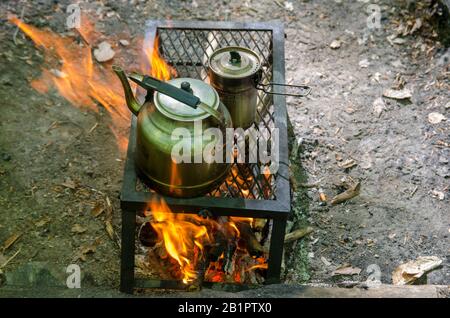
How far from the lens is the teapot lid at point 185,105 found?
10.6 feet

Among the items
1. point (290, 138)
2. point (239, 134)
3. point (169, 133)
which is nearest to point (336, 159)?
point (290, 138)

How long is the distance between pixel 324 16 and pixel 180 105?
146 inches

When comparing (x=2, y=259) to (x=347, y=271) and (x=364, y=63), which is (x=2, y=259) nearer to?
(x=347, y=271)

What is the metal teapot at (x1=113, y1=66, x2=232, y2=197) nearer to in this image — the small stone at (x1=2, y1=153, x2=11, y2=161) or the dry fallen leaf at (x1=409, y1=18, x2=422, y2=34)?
the small stone at (x1=2, y1=153, x2=11, y2=161)

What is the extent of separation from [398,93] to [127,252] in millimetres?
3278

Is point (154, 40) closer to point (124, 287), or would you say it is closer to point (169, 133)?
point (169, 133)

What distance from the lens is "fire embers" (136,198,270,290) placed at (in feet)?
13.2

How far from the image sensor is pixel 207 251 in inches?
161

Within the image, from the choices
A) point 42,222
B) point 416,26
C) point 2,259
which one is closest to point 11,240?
point 2,259

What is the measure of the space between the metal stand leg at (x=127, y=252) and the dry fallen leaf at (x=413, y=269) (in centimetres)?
193

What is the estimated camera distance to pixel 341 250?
14.4 feet

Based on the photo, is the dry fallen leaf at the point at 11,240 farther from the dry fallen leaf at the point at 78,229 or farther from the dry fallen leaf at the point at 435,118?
the dry fallen leaf at the point at 435,118

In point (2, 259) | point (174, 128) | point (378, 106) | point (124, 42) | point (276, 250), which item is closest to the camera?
point (174, 128)

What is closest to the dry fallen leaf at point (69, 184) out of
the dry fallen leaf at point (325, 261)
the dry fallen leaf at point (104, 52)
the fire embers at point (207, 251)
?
the fire embers at point (207, 251)
